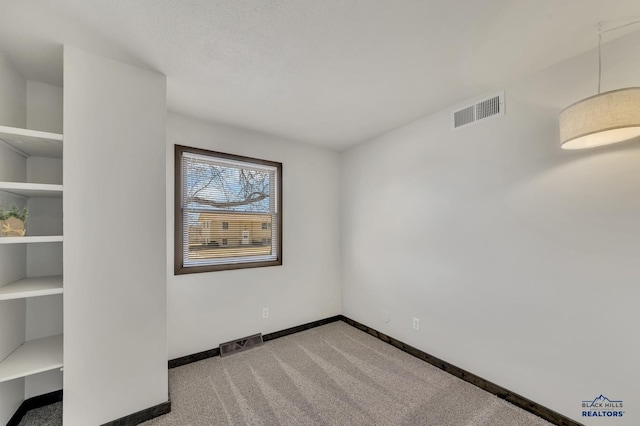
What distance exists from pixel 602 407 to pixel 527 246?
1082mm

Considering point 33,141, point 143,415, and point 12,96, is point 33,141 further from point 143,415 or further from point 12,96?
point 143,415

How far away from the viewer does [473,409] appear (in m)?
1.96

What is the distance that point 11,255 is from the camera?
1.77 m

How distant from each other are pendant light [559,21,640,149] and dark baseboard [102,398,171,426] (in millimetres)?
3346

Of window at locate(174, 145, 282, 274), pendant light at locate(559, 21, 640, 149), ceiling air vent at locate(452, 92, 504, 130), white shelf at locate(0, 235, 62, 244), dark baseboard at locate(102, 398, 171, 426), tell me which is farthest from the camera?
window at locate(174, 145, 282, 274)

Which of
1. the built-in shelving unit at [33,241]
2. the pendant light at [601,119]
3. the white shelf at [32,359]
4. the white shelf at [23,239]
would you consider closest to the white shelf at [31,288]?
the built-in shelving unit at [33,241]

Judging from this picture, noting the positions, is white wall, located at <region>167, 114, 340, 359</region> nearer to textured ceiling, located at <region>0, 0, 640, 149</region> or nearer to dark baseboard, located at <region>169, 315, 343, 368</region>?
dark baseboard, located at <region>169, 315, 343, 368</region>

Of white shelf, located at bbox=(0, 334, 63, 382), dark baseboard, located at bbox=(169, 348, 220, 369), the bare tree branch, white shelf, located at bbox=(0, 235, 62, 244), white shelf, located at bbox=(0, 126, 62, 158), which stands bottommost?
dark baseboard, located at bbox=(169, 348, 220, 369)

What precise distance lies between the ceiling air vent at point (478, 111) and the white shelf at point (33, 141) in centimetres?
320

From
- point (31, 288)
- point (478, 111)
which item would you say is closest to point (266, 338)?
point (31, 288)

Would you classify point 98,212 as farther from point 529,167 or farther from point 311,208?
point 529,167

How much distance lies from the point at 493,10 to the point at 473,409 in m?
2.73

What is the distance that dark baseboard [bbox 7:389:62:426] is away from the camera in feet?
5.89

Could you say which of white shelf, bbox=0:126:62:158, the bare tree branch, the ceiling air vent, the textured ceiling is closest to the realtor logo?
the ceiling air vent
